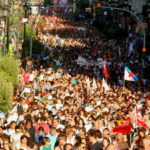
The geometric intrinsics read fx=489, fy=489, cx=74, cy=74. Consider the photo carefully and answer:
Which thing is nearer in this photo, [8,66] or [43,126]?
[43,126]

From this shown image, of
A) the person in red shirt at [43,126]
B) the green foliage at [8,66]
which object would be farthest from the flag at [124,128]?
the green foliage at [8,66]

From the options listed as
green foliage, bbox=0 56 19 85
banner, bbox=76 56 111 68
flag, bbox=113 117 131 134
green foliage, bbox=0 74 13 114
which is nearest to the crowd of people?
flag, bbox=113 117 131 134

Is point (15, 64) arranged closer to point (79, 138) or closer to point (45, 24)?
point (79, 138)

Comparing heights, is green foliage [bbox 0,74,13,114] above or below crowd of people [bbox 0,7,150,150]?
below

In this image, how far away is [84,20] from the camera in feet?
367

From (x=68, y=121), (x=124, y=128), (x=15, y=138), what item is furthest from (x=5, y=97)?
(x=124, y=128)

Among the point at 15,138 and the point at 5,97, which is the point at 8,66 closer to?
the point at 5,97

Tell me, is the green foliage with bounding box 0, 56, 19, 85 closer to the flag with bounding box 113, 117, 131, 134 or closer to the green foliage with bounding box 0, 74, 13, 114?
the green foliage with bounding box 0, 74, 13, 114

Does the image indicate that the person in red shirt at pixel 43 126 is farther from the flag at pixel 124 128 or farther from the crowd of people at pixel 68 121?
the flag at pixel 124 128

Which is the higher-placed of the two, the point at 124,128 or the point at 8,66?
the point at 124,128

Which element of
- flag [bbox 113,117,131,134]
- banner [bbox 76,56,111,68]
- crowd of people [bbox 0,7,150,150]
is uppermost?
flag [bbox 113,117,131,134]

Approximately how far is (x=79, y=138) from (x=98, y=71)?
2433 cm

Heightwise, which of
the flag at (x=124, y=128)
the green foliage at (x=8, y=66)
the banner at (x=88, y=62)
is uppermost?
the flag at (x=124, y=128)

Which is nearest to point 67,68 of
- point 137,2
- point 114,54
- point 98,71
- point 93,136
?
point 98,71
